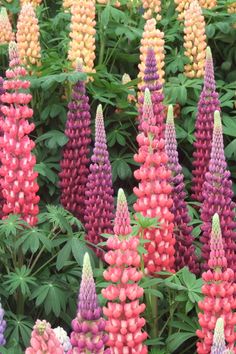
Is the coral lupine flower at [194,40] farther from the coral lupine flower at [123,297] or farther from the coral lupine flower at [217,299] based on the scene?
the coral lupine flower at [123,297]

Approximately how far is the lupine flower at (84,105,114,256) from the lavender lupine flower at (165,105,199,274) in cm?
34

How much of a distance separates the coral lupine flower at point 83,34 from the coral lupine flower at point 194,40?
65cm

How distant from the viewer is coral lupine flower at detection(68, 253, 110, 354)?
8.75 feet

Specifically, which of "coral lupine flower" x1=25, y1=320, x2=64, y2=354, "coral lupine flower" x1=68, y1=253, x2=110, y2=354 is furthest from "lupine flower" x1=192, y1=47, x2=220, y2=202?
"coral lupine flower" x1=25, y1=320, x2=64, y2=354

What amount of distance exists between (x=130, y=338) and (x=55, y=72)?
2.52m

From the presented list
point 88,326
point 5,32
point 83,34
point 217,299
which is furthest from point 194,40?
point 88,326

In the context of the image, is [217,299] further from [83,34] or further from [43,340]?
[83,34]

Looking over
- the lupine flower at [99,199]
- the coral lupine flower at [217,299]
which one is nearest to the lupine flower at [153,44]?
the lupine flower at [99,199]

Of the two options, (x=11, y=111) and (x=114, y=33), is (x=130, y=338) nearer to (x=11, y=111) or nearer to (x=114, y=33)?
(x=11, y=111)

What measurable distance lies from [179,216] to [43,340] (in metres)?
1.57

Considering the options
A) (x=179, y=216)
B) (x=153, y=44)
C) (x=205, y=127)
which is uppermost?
(x=153, y=44)

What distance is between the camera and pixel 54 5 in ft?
22.8

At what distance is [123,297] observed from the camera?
3.11 m

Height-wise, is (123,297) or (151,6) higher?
(151,6)
